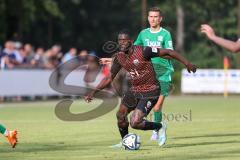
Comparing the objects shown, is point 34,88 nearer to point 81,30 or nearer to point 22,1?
point 22,1

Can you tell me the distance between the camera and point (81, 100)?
33.6 metres

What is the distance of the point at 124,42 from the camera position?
1404 centimetres

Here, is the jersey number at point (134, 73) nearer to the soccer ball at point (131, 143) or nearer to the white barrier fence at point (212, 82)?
the soccer ball at point (131, 143)

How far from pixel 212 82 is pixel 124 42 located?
26139 mm

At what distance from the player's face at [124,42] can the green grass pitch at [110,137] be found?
5.59 ft

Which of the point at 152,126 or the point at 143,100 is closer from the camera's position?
the point at 143,100

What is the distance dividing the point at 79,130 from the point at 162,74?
318 centimetres

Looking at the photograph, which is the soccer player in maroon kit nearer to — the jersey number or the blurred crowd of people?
the jersey number

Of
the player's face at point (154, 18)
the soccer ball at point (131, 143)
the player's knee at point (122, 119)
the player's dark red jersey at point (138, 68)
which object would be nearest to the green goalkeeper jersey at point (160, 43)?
the player's face at point (154, 18)

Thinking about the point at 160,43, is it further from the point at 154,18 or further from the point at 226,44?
the point at 226,44

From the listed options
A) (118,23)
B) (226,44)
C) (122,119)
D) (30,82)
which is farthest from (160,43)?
(118,23)

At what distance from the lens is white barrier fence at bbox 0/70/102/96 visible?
105ft

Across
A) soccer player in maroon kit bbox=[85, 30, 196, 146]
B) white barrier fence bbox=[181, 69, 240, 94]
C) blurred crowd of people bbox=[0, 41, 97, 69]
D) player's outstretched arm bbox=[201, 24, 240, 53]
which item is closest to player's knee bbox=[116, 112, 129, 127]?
soccer player in maroon kit bbox=[85, 30, 196, 146]

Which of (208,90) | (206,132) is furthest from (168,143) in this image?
(208,90)
